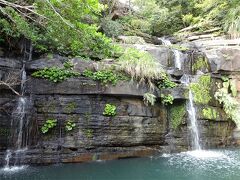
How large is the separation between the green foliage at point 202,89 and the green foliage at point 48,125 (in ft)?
16.7

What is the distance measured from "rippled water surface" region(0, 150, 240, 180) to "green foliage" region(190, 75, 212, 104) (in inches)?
88.6

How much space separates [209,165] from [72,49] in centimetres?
578

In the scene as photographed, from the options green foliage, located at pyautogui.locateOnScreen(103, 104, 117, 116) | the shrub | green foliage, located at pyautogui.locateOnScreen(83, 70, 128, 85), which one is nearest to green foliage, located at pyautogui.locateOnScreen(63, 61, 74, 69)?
the shrub

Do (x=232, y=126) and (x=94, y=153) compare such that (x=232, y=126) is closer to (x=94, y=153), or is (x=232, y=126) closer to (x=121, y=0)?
(x=94, y=153)

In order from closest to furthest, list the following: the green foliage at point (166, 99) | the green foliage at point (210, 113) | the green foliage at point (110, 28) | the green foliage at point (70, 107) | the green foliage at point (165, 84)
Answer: the green foliage at point (70, 107)
the green foliage at point (166, 99)
the green foliage at point (165, 84)
the green foliage at point (210, 113)
the green foliage at point (110, 28)

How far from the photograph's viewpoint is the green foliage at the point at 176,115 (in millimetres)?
10211

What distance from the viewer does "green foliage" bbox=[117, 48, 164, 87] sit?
974 cm

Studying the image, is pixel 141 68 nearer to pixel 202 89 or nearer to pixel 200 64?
pixel 202 89

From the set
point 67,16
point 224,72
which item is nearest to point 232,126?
point 224,72

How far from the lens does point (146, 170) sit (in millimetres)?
8211

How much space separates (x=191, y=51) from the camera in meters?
12.4

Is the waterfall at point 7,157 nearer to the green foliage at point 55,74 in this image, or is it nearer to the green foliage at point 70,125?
the green foliage at point 70,125

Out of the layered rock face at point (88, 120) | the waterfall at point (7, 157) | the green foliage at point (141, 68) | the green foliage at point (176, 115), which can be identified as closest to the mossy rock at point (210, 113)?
the green foliage at point (176, 115)

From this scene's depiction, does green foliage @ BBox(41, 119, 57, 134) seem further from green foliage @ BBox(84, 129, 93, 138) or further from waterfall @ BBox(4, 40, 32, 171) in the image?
green foliage @ BBox(84, 129, 93, 138)
